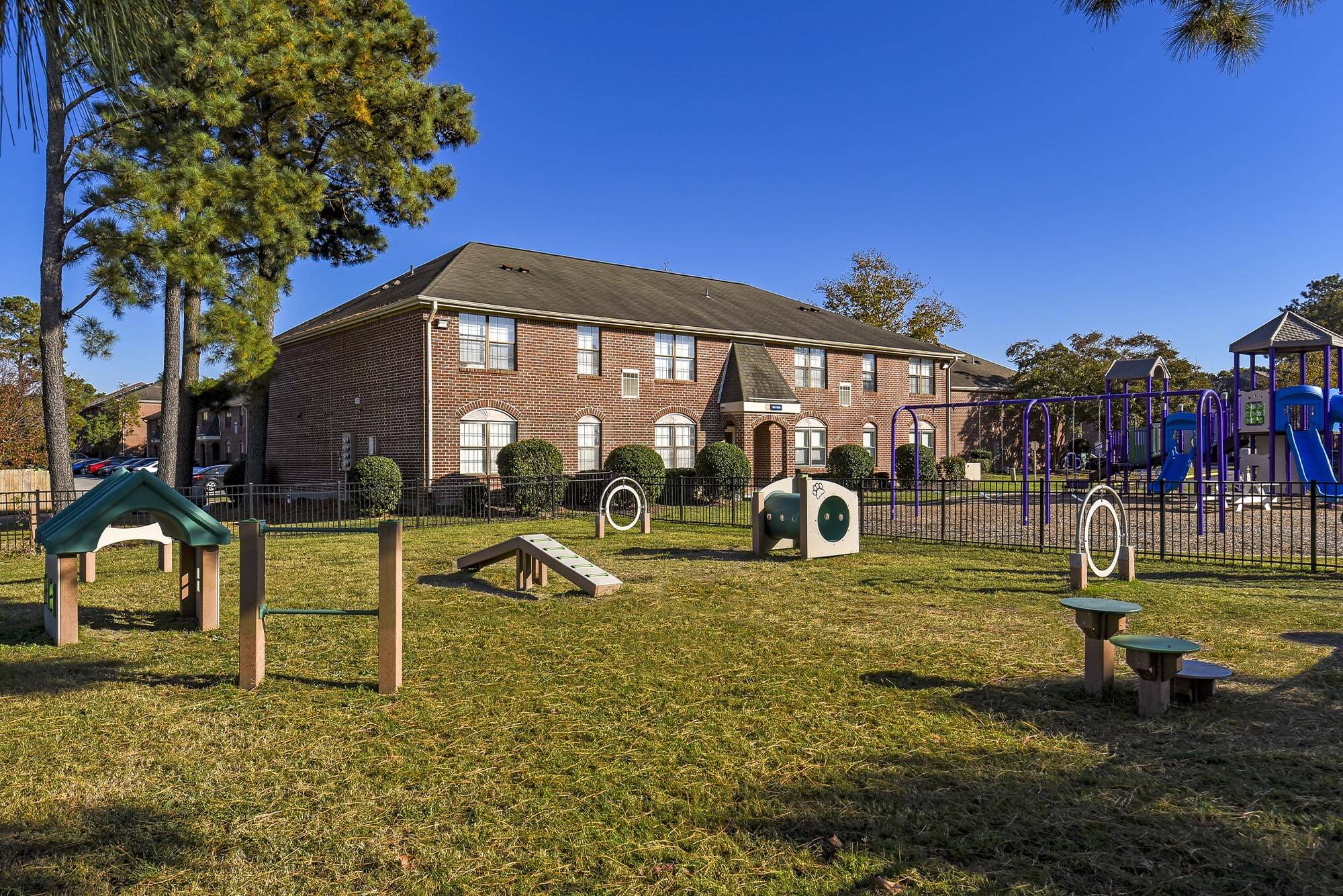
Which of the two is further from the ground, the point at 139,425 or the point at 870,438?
the point at 139,425

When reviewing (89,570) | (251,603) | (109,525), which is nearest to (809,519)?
(251,603)

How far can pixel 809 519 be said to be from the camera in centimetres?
1212

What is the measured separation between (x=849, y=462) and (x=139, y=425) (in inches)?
2327

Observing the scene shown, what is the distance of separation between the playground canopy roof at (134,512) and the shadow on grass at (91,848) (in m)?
3.66

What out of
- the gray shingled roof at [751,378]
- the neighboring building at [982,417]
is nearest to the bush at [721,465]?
the gray shingled roof at [751,378]

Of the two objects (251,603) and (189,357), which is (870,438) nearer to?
(189,357)

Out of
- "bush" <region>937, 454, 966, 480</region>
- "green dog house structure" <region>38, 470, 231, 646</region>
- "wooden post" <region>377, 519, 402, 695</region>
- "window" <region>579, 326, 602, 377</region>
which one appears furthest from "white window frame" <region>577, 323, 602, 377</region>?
"wooden post" <region>377, 519, 402, 695</region>

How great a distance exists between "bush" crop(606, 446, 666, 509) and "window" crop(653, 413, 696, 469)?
8.26 feet

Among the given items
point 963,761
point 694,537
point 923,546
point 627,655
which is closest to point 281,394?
point 694,537

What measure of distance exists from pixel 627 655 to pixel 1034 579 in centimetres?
638

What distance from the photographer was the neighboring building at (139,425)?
196 ft

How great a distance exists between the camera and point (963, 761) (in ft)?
14.0

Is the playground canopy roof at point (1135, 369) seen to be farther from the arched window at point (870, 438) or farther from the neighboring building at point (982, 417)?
the neighboring building at point (982, 417)

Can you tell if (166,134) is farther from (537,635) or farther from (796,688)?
(796,688)
